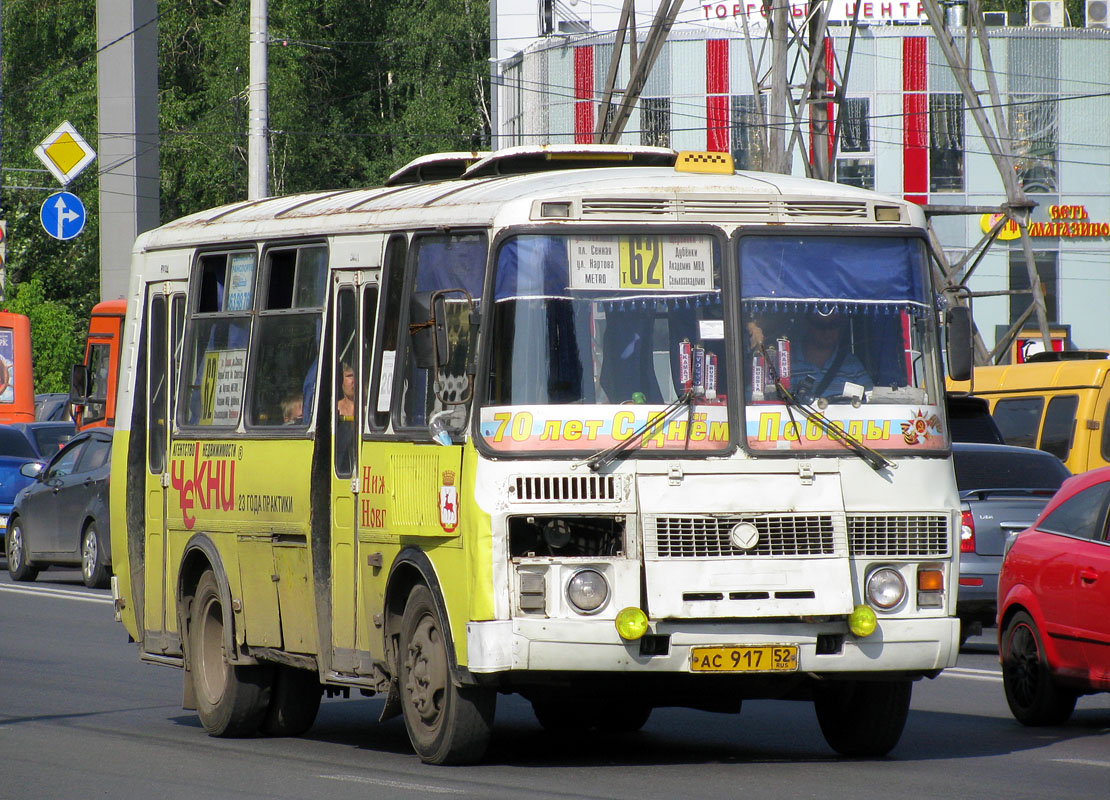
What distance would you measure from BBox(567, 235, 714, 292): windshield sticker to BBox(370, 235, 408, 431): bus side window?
1.08 meters

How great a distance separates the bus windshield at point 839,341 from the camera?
8922 mm

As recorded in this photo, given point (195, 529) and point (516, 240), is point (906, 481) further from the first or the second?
point (195, 529)

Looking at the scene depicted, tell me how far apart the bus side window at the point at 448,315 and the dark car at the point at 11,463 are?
1539cm

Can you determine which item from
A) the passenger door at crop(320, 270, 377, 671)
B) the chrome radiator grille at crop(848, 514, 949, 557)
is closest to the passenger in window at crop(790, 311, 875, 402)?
the chrome radiator grille at crop(848, 514, 949, 557)

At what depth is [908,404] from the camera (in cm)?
916

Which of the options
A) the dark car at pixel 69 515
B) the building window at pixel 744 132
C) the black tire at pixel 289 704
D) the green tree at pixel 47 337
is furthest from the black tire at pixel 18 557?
the building window at pixel 744 132

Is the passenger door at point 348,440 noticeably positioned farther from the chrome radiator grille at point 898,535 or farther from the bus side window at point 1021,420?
the bus side window at point 1021,420

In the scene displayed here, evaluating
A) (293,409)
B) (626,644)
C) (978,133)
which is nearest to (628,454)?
(626,644)

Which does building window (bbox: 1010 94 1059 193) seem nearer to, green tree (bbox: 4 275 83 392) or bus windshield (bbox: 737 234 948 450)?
green tree (bbox: 4 275 83 392)

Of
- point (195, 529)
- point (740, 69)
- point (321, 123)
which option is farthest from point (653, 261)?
point (321, 123)

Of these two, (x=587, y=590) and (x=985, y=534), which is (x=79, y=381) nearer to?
(x=985, y=534)

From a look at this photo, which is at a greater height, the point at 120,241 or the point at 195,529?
the point at 120,241

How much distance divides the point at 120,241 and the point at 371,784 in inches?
1100

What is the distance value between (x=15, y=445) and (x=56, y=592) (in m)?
5.54
